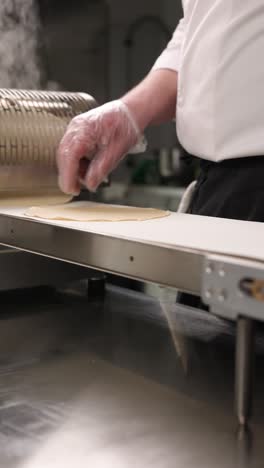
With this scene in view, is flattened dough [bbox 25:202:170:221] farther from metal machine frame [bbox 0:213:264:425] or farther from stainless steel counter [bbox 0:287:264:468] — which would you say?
stainless steel counter [bbox 0:287:264:468]

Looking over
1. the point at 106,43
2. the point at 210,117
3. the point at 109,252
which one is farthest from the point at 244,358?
the point at 106,43

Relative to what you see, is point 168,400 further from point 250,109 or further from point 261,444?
point 250,109

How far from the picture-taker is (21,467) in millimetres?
551

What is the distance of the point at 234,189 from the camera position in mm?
1026

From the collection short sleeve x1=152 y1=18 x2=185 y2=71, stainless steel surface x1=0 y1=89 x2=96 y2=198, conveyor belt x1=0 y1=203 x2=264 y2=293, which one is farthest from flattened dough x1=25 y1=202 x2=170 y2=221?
short sleeve x1=152 y1=18 x2=185 y2=71

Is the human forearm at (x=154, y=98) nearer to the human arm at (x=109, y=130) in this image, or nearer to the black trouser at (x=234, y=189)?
the human arm at (x=109, y=130)

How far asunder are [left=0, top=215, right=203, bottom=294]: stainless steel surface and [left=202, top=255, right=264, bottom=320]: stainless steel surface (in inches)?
0.8

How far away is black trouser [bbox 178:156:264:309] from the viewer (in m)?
1.00

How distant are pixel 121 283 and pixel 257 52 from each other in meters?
0.72

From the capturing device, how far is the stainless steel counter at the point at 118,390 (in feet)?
1.91

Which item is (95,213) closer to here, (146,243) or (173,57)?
(146,243)

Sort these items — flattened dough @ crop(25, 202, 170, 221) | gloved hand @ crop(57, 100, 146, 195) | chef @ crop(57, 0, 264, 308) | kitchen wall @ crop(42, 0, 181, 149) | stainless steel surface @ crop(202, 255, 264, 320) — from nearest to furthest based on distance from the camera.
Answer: stainless steel surface @ crop(202, 255, 264, 320)
flattened dough @ crop(25, 202, 170, 221)
chef @ crop(57, 0, 264, 308)
gloved hand @ crop(57, 100, 146, 195)
kitchen wall @ crop(42, 0, 181, 149)

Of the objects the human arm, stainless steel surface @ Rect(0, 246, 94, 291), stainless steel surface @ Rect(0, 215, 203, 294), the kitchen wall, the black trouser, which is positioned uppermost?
the kitchen wall

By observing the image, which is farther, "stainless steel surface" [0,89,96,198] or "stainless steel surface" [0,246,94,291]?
"stainless steel surface" [0,89,96,198]
